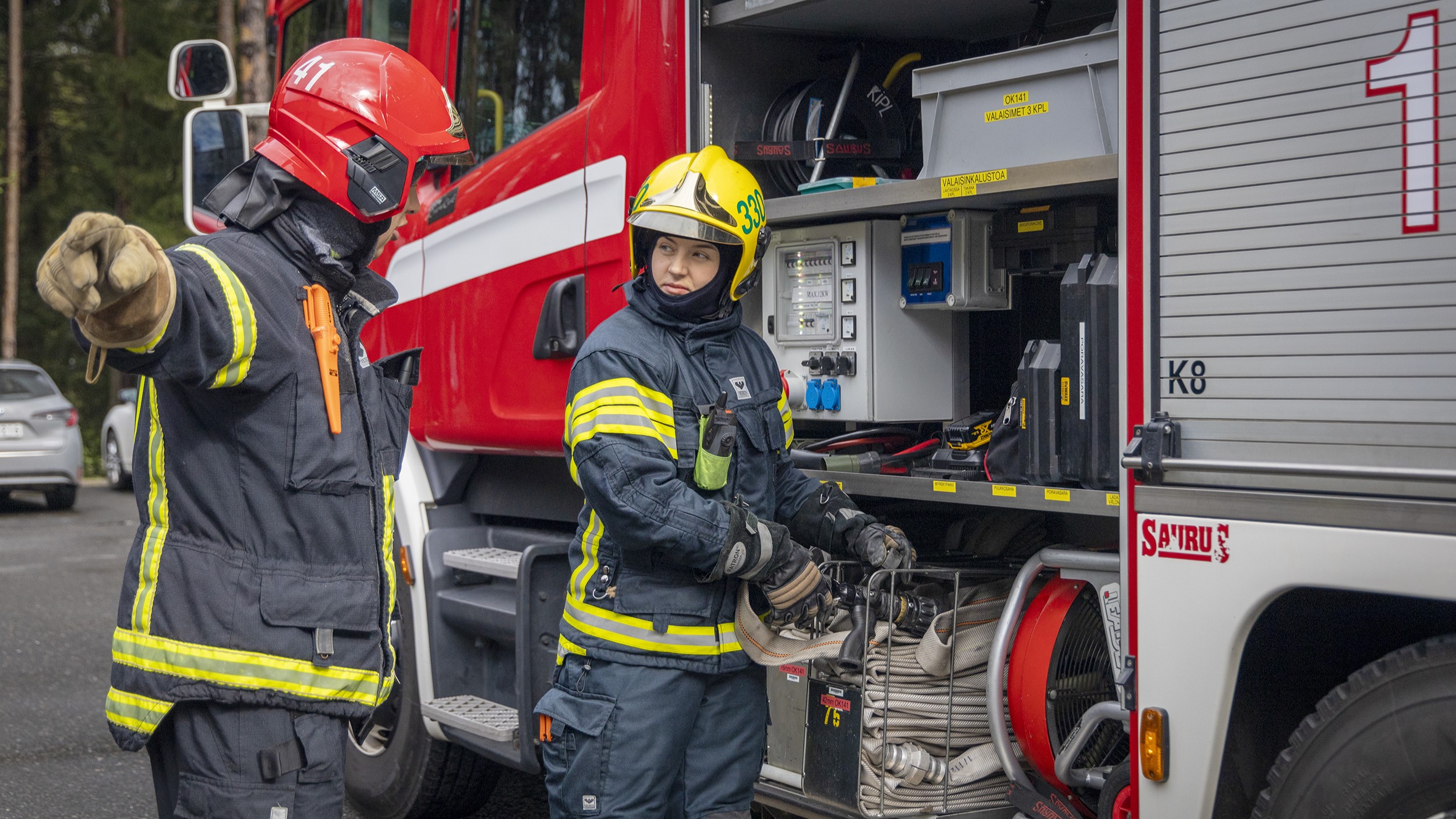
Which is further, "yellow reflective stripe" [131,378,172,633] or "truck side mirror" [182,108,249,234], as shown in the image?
"truck side mirror" [182,108,249,234]

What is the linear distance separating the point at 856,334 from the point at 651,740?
1124 mm

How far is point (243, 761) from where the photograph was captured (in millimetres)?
2084

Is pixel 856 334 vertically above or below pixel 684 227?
below

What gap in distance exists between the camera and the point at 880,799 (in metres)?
2.90

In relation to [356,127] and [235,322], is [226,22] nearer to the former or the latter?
[356,127]

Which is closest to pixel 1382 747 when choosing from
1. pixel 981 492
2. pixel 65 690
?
pixel 981 492

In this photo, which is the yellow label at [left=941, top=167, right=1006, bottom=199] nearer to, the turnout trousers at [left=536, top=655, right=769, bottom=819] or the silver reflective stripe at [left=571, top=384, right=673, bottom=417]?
the silver reflective stripe at [left=571, top=384, right=673, bottom=417]

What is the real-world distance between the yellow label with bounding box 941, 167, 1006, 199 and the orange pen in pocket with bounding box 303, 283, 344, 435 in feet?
4.39

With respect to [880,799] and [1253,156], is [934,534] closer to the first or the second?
[880,799]

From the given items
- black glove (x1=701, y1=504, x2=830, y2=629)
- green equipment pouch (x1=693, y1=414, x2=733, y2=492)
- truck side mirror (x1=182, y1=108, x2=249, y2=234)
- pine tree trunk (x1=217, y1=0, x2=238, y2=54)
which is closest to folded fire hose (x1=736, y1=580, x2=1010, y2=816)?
black glove (x1=701, y1=504, x2=830, y2=629)

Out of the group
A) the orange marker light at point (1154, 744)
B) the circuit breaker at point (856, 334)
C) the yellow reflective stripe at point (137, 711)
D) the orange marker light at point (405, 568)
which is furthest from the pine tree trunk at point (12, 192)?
the orange marker light at point (1154, 744)

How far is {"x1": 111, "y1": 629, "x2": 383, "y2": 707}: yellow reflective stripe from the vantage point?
2057mm

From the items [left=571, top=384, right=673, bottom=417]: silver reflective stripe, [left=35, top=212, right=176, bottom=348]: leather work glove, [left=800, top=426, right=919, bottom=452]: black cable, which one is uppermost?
[left=35, top=212, right=176, bottom=348]: leather work glove

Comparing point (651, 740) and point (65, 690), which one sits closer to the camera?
point (651, 740)
